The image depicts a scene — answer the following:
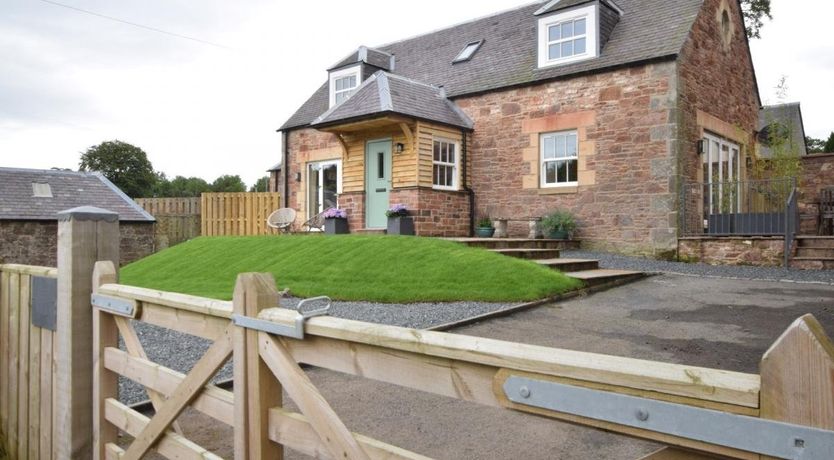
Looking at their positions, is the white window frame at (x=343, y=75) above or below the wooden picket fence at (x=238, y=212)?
above

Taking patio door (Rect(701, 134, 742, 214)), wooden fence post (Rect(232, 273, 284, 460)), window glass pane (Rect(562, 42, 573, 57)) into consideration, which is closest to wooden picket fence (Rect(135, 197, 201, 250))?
window glass pane (Rect(562, 42, 573, 57))

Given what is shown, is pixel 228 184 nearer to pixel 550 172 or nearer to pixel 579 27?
pixel 550 172

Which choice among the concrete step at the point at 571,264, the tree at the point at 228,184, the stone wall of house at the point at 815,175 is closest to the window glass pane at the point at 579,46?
the concrete step at the point at 571,264

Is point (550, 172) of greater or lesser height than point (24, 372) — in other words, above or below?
above

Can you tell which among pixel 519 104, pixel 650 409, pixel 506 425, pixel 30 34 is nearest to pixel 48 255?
pixel 30 34

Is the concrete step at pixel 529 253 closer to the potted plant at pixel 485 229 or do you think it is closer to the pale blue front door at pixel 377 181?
the potted plant at pixel 485 229

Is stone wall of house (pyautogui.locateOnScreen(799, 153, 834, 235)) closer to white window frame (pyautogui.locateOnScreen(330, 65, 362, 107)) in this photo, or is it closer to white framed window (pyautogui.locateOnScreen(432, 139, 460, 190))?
white framed window (pyautogui.locateOnScreen(432, 139, 460, 190))

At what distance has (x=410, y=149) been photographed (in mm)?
13797

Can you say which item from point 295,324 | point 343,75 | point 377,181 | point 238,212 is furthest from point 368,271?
point 238,212

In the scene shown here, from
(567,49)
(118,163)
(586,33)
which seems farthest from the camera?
(118,163)

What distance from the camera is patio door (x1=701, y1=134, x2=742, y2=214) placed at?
13367mm

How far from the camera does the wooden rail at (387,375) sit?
90cm

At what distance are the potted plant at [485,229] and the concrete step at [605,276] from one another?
14.1ft

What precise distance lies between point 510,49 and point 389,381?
15619mm
